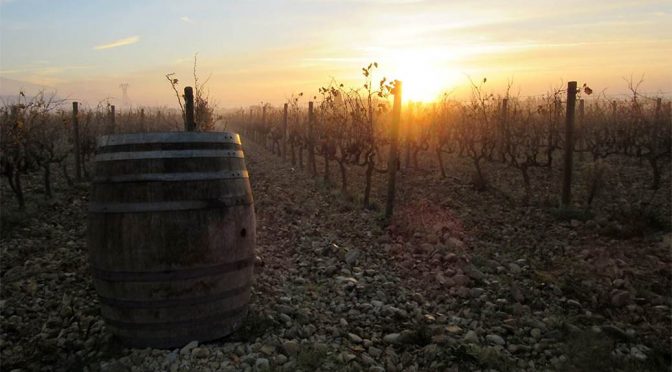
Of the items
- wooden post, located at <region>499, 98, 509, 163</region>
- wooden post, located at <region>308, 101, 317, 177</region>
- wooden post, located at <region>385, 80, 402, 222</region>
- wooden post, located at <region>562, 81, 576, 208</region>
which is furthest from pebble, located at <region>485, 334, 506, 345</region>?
wooden post, located at <region>308, 101, 317, 177</region>

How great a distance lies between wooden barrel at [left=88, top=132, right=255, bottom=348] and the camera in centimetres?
285

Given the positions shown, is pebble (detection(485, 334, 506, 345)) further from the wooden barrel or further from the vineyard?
the wooden barrel

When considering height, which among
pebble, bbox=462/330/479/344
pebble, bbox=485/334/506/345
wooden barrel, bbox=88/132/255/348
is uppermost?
wooden barrel, bbox=88/132/255/348

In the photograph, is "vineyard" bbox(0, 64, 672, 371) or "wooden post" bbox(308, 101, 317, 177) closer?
"vineyard" bbox(0, 64, 672, 371)

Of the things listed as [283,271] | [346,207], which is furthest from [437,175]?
[283,271]

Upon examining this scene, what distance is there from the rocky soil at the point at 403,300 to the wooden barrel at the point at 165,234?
0.20 m

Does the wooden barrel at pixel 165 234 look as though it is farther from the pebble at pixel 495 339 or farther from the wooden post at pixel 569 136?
the wooden post at pixel 569 136

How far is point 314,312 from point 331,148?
22.2ft

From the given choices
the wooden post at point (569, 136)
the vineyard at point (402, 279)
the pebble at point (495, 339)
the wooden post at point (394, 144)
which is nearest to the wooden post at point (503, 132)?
the vineyard at point (402, 279)

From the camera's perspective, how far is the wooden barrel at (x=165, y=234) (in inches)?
112

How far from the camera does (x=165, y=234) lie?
2.85m

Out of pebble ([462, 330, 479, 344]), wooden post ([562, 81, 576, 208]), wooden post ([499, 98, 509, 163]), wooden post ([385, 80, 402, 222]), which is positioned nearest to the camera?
pebble ([462, 330, 479, 344])

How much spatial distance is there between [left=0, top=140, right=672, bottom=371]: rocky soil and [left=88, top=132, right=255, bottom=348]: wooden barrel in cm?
20

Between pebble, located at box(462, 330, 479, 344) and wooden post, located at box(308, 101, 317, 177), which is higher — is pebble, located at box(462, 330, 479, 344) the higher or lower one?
the lower one
